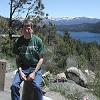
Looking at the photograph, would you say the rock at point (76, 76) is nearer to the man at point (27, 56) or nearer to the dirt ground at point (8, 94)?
the dirt ground at point (8, 94)

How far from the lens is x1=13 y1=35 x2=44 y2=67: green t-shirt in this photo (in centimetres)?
486

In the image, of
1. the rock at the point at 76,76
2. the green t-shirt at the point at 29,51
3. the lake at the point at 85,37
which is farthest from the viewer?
the lake at the point at 85,37

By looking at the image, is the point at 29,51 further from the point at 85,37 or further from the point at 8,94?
the point at 85,37

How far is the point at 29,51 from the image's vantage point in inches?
192

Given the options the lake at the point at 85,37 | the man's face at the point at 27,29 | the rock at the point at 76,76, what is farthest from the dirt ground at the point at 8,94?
the lake at the point at 85,37

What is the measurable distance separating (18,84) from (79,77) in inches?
A: 365

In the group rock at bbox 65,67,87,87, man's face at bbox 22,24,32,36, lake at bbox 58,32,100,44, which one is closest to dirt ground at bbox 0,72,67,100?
rock at bbox 65,67,87,87

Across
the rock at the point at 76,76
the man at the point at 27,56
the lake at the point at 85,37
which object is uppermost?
the man at the point at 27,56

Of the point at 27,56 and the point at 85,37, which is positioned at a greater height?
the point at 27,56

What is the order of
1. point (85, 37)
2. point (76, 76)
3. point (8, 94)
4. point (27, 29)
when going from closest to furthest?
point (27, 29) < point (8, 94) < point (76, 76) < point (85, 37)

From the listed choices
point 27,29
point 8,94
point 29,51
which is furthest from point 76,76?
point 27,29

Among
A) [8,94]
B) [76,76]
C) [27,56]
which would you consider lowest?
[76,76]

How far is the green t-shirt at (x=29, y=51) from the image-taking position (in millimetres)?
4855

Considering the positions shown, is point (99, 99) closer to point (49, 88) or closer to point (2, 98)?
point (49, 88)
